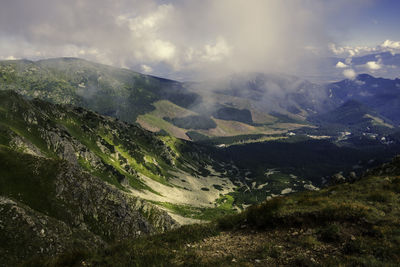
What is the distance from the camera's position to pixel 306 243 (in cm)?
1562

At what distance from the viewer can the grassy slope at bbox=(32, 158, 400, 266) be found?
46.3 ft

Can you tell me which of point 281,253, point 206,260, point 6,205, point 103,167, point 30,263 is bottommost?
point 103,167

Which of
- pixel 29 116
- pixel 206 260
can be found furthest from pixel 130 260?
pixel 29 116

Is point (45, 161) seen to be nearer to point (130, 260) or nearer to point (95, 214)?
point (95, 214)

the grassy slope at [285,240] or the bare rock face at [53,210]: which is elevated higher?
the grassy slope at [285,240]

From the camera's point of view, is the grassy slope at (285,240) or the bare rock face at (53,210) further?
the bare rock face at (53,210)

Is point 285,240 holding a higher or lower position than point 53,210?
higher

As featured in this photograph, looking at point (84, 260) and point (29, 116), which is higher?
point (29, 116)

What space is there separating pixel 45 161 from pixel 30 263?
60.1 metres

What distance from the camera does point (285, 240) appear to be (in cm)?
1694

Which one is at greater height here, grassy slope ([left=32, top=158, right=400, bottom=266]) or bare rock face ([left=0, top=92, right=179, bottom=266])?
grassy slope ([left=32, top=158, right=400, bottom=266])

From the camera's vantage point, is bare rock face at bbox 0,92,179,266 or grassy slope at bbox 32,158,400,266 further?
bare rock face at bbox 0,92,179,266

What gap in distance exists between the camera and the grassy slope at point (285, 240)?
14117 millimetres

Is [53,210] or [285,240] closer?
[285,240]
